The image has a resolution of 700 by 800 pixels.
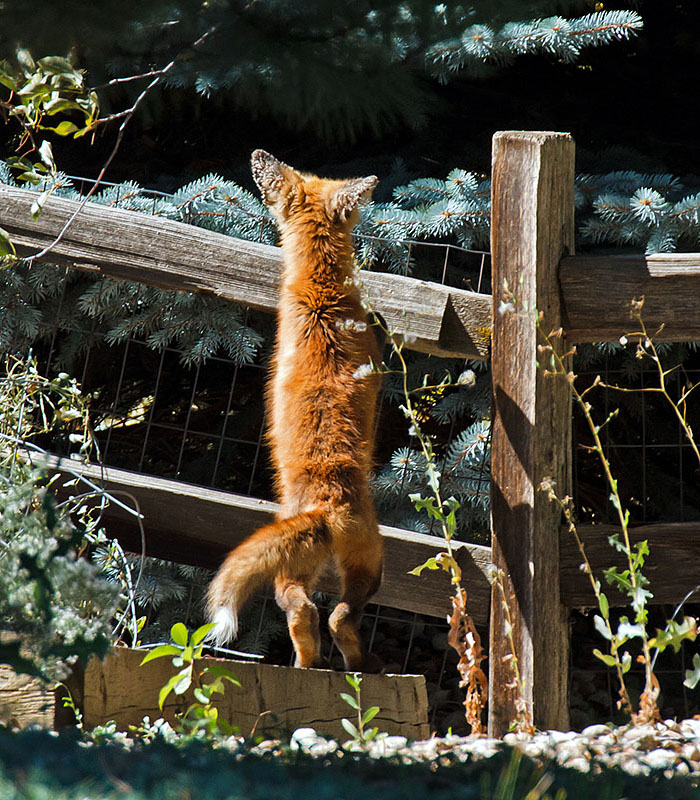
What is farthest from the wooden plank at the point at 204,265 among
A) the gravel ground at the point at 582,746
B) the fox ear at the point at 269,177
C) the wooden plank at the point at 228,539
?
the gravel ground at the point at 582,746

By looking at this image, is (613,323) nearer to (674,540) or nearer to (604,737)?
(674,540)

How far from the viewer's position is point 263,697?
2.51 m

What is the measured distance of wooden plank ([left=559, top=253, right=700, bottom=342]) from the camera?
2906 millimetres

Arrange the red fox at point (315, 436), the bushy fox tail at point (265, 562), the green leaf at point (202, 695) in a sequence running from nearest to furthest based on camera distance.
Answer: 1. the green leaf at point (202, 695)
2. the bushy fox tail at point (265, 562)
3. the red fox at point (315, 436)

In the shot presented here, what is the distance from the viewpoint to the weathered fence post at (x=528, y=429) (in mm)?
2947

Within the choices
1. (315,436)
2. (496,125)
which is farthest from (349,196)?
(496,125)

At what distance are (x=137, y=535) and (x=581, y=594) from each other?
172 centimetres

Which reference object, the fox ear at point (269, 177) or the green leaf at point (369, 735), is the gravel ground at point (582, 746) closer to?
the green leaf at point (369, 735)

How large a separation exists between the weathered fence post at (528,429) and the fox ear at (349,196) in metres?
0.46

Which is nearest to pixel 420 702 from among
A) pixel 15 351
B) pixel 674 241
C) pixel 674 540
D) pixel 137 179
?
pixel 674 540

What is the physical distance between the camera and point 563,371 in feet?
9.15

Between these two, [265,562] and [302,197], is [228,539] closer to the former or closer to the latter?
[265,562]

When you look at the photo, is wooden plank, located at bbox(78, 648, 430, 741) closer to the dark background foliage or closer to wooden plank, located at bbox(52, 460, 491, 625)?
wooden plank, located at bbox(52, 460, 491, 625)

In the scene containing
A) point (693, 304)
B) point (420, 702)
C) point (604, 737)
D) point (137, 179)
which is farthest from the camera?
point (137, 179)
